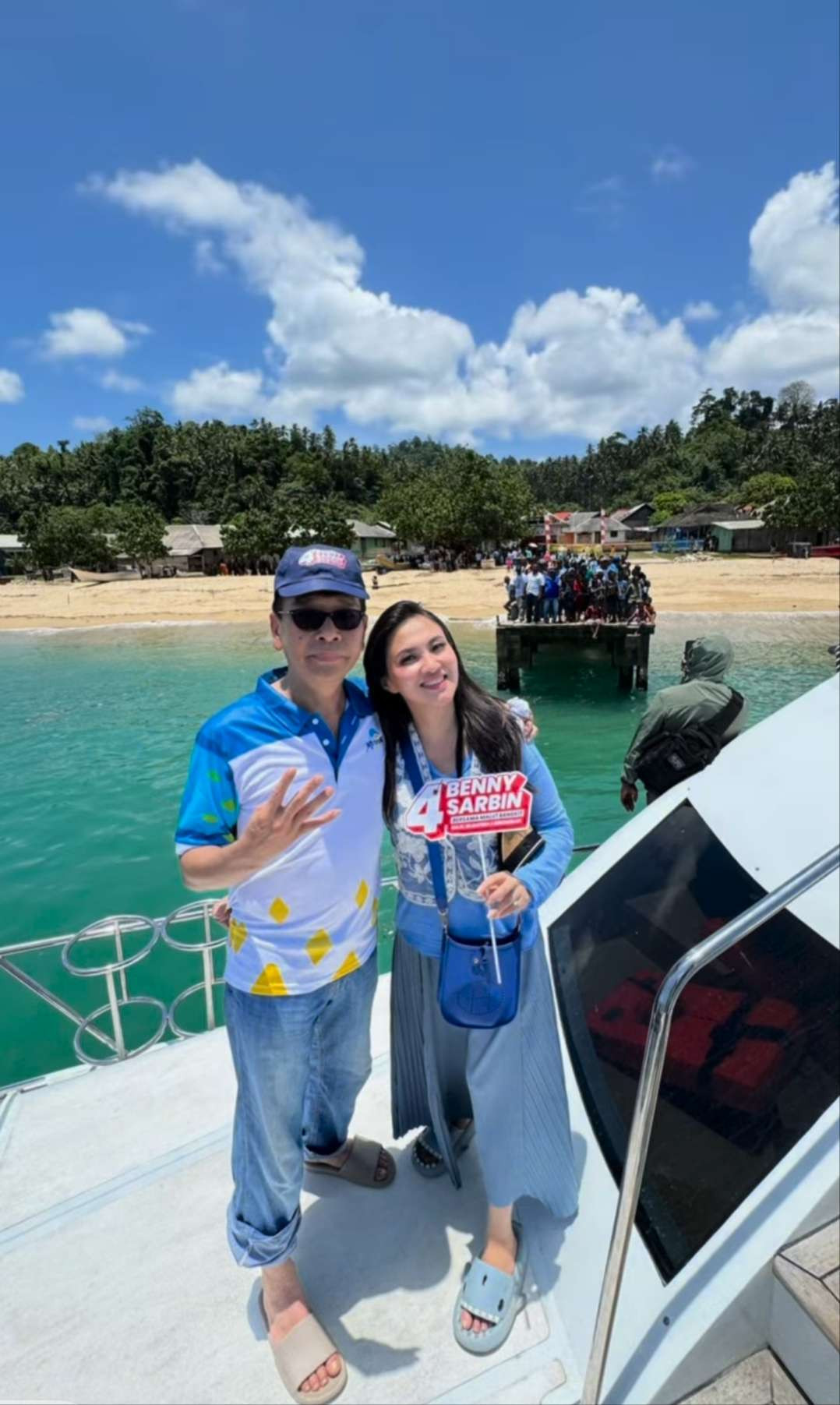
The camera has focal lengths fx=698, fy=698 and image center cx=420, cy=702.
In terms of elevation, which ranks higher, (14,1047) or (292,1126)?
(292,1126)

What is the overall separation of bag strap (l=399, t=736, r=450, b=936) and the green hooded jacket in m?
2.67

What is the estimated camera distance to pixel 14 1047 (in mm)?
5559

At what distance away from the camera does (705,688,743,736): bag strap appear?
4238 mm

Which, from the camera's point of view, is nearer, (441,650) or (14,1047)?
(441,650)

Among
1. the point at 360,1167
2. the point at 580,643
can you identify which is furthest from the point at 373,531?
the point at 360,1167

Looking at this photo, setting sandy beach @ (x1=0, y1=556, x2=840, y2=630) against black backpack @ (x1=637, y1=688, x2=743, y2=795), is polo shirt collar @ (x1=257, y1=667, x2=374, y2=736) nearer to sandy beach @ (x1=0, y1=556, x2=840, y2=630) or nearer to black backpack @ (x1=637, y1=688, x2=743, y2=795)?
black backpack @ (x1=637, y1=688, x2=743, y2=795)

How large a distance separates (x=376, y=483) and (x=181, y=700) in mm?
80578

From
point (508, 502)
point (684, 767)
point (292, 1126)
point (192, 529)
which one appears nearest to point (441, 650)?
point (292, 1126)

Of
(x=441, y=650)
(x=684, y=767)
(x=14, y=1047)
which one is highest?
(x=441, y=650)

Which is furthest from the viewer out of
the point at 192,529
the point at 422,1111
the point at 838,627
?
the point at 192,529

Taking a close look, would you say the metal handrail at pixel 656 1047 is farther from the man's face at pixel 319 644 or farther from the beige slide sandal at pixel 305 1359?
the man's face at pixel 319 644

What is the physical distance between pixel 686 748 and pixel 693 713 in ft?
0.71

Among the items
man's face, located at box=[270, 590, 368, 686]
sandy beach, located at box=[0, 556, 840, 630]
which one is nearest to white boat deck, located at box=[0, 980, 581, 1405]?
man's face, located at box=[270, 590, 368, 686]

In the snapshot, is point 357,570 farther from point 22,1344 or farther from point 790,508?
point 790,508
